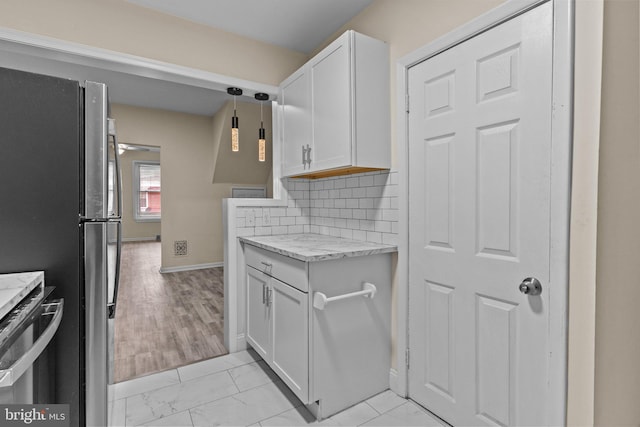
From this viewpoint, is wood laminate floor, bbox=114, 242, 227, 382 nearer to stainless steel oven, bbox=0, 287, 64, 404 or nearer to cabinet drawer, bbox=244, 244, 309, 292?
cabinet drawer, bbox=244, 244, 309, 292

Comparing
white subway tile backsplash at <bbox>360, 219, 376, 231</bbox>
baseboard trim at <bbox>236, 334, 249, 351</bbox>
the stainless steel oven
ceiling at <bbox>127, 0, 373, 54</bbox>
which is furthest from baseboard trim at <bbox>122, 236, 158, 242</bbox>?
the stainless steel oven

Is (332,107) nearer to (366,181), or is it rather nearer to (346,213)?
(366,181)

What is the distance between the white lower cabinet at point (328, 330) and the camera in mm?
1608

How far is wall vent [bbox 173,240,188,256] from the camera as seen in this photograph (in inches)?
201

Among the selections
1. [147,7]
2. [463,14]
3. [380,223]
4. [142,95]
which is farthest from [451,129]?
[142,95]

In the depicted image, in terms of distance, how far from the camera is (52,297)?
1120 mm

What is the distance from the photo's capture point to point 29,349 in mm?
831

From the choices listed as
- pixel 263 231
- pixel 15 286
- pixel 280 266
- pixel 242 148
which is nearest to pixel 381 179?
pixel 280 266

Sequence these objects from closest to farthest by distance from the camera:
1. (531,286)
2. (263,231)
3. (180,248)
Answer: (531,286) → (263,231) → (180,248)

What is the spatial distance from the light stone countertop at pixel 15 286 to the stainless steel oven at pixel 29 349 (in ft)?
0.08

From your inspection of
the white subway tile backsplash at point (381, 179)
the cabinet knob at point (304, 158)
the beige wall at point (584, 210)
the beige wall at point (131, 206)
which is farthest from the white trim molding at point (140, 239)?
the beige wall at point (584, 210)

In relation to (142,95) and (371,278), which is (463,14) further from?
(142,95)

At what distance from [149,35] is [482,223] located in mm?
2404

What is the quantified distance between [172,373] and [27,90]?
1844 mm
